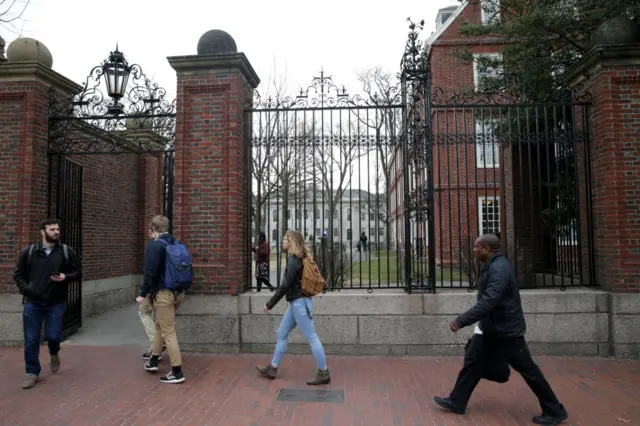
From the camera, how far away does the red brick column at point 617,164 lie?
622 centimetres

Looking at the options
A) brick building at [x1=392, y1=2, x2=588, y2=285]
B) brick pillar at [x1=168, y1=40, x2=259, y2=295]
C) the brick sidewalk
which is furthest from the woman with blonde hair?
brick building at [x1=392, y1=2, x2=588, y2=285]

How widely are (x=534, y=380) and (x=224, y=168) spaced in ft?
15.5

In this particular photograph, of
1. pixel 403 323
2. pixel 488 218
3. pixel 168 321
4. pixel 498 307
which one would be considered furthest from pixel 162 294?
pixel 488 218

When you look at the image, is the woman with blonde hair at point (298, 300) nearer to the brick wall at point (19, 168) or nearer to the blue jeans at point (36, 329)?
the blue jeans at point (36, 329)

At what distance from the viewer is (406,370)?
18.9 ft

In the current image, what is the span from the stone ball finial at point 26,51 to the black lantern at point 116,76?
1.08 m

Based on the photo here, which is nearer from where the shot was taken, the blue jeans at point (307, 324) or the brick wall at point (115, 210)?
the blue jeans at point (307, 324)

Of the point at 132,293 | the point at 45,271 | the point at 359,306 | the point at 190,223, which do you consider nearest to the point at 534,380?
the point at 359,306

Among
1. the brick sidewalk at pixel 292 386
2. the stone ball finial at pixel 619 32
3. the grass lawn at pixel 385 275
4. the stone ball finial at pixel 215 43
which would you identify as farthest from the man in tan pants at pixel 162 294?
the stone ball finial at pixel 619 32

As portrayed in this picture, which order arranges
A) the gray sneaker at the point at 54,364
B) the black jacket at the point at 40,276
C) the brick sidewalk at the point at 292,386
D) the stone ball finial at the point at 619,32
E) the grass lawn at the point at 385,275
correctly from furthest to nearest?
the grass lawn at the point at 385,275 → the stone ball finial at the point at 619,32 → the gray sneaker at the point at 54,364 → the black jacket at the point at 40,276 → the brick sidewalk at the point at 292,386

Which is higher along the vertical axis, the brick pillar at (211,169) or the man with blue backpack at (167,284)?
the brick pillar at (211,169)

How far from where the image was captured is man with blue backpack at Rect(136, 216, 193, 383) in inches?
206

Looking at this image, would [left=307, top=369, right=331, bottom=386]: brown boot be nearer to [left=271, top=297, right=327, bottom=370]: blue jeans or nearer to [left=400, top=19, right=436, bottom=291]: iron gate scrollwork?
[left=271, top=297, right=327, bottom=370]: blue jeans

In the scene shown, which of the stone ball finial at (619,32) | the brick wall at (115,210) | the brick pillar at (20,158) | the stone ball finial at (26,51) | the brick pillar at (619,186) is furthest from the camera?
the brick wall at (115,210)
